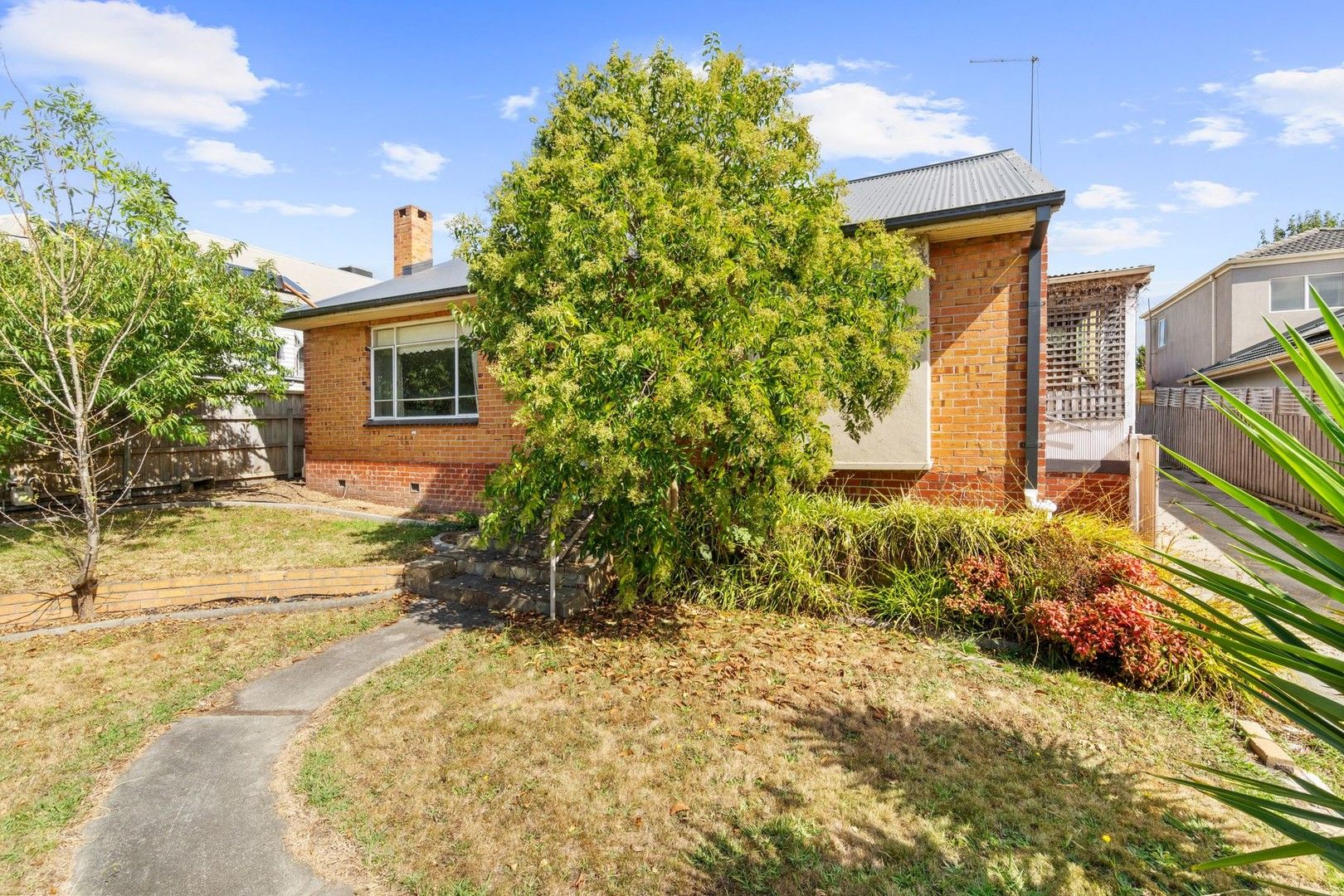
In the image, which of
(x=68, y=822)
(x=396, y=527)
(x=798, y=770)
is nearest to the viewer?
(x=68, y=822)

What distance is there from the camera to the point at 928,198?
8266 mm

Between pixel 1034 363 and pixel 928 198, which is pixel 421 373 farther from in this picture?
pixel 1034 363

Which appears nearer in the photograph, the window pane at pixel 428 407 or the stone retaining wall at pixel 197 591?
the stone retaining wall at pixel 197 591

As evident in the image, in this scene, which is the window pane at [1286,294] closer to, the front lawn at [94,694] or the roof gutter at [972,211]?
the roof gutter at [972,211]

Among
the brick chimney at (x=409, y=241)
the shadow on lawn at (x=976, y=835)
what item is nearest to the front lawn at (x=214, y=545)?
the shadow on lawn at (x=976, y=835)

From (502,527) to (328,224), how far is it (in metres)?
13.1

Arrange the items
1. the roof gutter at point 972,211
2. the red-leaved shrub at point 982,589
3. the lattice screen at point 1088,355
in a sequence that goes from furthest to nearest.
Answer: the lattice screen at point 1088,355
the roof gutter at point 972,211
the red-leaved shrub at point 982,589

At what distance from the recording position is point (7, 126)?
19.3 feet

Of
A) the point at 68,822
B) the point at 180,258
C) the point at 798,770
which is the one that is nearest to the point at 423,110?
the point at 180,258

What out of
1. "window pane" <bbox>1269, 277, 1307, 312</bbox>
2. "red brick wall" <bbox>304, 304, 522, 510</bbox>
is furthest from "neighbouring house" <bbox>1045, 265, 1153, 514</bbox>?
"window pane" <bbox>1269, 277, 1307, 312</bbox>

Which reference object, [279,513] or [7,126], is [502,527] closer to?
[7,126]

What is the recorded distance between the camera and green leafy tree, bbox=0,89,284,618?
19.7 feet

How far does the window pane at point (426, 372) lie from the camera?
1158 cm

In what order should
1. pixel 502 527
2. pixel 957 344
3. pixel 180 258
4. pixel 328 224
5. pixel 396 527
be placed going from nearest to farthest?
pixel 502 527 → pixel 180 258 → pixel 957 344 → pixel 396 527 → pixel 328 224
